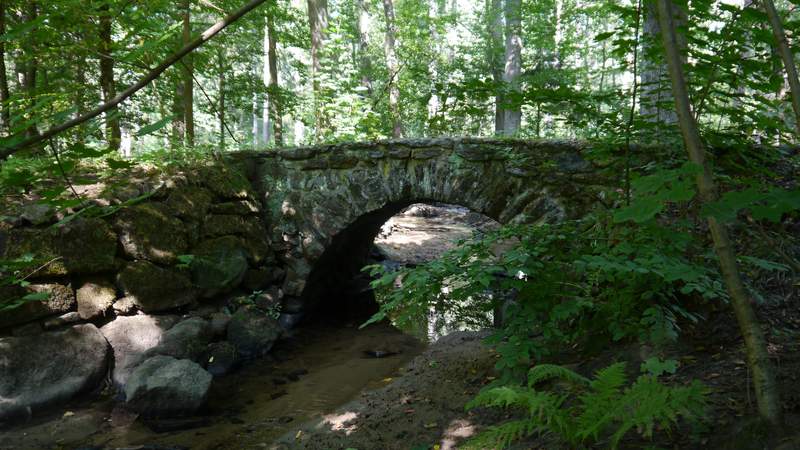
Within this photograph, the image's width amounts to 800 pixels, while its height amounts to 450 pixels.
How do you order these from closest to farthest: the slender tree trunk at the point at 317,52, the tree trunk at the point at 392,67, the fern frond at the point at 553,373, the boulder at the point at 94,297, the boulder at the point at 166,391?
the fern frond at the point at 553,373 → the boulder at the point at 166,391 → the boulder at the point at 94,297 → the slender tree trunk at the point at 317,52 → the tree trunk at the point at 392,67

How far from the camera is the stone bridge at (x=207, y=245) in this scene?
15.0 ft

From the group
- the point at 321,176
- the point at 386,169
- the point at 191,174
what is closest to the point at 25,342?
the point at 191,174

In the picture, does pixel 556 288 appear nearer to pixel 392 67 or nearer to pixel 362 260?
pixel 362 260

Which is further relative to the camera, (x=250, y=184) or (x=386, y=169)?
(x=250, y=184)

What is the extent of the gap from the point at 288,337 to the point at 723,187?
212 inches

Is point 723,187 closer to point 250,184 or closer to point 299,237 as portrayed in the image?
point 299,237

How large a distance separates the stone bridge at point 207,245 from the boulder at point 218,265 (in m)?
0.01

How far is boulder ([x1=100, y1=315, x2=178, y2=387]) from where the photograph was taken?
4918mm

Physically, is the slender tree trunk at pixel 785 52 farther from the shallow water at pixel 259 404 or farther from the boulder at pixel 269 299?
the boulder at pixel 269 299

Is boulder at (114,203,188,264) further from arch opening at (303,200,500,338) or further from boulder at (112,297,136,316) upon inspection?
arch opening at (303,200,500,338)

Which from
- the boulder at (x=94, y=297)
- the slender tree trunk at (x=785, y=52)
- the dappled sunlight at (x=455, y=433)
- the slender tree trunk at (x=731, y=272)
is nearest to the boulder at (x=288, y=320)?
the boulder at (x=94, y=297)

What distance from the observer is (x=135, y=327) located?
17.1 feet

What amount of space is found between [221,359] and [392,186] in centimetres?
288

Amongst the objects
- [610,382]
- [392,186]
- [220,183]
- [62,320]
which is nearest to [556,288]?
[610,382]
